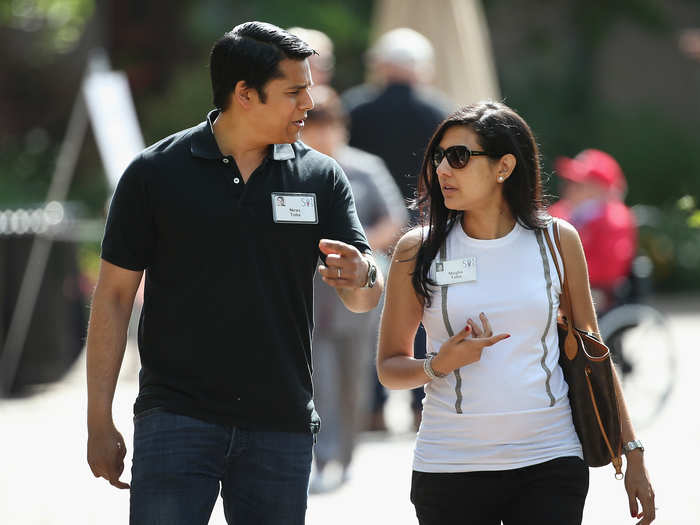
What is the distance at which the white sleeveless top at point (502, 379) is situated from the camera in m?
3.17

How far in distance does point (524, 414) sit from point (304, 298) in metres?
0.61

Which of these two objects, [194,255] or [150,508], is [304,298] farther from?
[150,508]

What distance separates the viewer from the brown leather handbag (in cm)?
321

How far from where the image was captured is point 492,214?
3338 millimetres

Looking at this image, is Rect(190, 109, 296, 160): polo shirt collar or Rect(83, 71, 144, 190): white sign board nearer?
Rect(190, 109, 296, 160): polo shirt collar

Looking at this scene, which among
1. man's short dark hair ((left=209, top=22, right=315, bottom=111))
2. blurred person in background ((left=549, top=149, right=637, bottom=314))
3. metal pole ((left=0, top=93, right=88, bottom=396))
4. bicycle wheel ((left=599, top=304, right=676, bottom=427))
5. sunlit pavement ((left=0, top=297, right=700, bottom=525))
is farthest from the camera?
metal pole ((left=0, top=93, right=88, bottom=396))

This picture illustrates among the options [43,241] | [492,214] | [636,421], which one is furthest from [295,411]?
[43,241]

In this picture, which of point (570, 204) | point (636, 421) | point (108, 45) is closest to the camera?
point (636, 421)

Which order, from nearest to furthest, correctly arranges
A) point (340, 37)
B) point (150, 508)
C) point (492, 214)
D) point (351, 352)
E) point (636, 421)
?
point (150, 508)
point (492, 214)
point (351, 352)
point (636, 421)
point (340, 37)

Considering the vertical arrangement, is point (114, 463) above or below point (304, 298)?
below

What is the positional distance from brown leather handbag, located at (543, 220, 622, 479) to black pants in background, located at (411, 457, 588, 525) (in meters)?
0.08

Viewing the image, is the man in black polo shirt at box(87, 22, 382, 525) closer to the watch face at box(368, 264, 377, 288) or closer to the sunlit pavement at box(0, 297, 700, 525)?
the watch face at box(368, 264, 377, 288)

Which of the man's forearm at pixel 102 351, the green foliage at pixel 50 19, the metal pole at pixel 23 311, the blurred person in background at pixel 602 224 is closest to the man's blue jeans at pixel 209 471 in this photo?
the man's forearm at pixel 102 351

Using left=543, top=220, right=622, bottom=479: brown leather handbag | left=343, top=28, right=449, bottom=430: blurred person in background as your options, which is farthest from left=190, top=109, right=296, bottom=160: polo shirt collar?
left=343, top=28, right=449, bottom=430: blurred person in background
